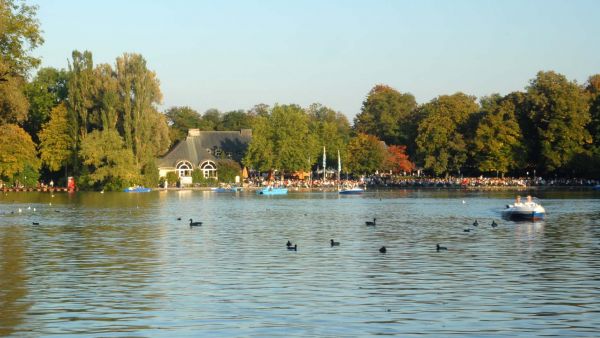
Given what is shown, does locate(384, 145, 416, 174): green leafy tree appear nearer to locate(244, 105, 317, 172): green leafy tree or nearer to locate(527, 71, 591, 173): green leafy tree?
locate(244, 105, 317, 172): green leafy tree

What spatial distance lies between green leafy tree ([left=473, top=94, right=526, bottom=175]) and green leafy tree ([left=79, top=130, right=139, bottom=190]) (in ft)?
149

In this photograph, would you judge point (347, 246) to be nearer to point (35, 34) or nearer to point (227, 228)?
point (227, 228)

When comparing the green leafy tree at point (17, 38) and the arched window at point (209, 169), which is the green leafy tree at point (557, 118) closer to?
the arched window at point (209, 169)

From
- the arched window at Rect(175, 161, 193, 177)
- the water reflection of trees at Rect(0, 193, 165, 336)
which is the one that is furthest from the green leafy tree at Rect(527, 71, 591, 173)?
the water reflection of trees at Rect(0, 193, 165, 336)

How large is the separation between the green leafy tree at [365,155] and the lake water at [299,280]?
8869cm

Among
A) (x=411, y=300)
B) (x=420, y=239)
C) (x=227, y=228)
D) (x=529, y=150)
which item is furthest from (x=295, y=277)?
(x=529, y=150)

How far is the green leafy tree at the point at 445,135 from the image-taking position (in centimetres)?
12775

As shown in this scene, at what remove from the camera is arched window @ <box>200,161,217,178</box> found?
137625mm

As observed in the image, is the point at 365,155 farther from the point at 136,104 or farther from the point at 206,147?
the point at 136,104

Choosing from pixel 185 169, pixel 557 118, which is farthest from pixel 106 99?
pixel 557 118

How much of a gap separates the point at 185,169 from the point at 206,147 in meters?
9.74

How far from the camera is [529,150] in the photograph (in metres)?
123

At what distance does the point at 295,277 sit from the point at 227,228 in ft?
75.2

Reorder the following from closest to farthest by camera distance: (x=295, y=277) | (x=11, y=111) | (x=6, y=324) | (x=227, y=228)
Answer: (x=6, y=324)
(x=295, y=277)
(x=227, y=228)
(x=11, y=111)
